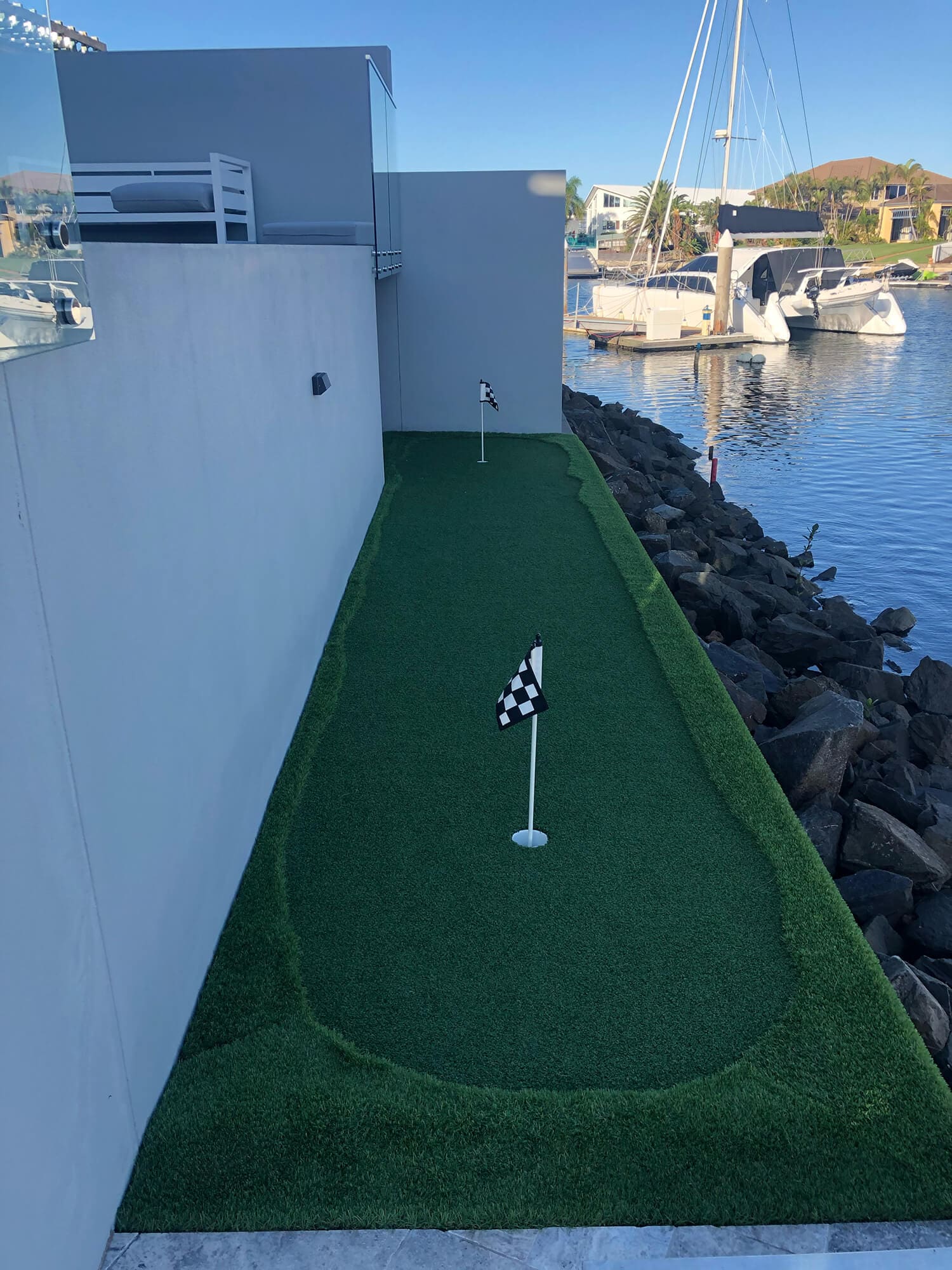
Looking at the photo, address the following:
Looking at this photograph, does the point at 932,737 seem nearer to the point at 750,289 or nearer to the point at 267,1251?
the point at 267,1251

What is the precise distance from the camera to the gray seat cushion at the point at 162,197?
32.3ft

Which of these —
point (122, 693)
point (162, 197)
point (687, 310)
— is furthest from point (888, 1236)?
point (687, 310)

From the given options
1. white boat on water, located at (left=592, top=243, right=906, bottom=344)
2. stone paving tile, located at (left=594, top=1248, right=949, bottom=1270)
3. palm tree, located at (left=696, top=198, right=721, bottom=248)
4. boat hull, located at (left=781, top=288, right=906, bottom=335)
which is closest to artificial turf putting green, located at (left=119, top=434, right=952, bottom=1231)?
stone paving tile, located at (left=594, top=1248, right=949, bottom=1270)

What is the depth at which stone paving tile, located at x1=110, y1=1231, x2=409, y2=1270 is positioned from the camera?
3359 millimetres

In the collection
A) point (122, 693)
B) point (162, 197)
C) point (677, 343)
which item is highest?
point (162, 197)

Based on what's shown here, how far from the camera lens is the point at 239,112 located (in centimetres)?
1384

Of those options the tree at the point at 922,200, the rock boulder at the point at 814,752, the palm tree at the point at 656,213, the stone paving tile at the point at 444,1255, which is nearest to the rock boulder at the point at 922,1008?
the rock boulder at the point at 814,752

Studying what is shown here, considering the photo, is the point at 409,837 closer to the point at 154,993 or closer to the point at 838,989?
the point at 154,993

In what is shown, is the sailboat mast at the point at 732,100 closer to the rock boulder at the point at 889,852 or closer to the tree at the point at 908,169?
the rock boulder at the point at 889,852

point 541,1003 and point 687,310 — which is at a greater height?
point 687,310

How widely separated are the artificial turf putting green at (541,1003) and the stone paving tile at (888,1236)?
0.20 feet

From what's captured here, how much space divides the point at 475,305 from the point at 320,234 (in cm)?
501

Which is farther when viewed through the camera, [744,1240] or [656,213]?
[656,213]

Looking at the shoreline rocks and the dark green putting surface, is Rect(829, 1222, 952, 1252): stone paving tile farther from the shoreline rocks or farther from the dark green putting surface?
the shoreline rocks
